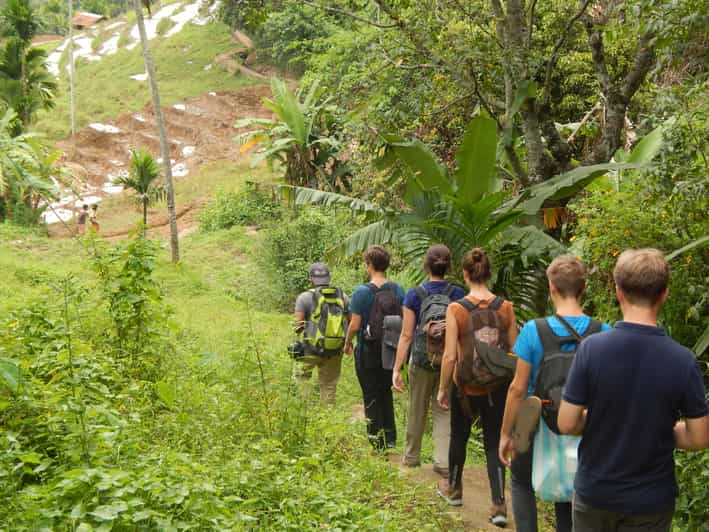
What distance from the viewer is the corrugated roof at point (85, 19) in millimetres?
63250

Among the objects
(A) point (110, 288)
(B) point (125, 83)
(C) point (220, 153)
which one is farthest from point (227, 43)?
(A) point (110, 288)

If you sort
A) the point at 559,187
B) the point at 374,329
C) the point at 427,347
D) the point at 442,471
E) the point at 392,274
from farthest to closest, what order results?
1. the point at 392,274
2. the point at 559,187
3. the point at 374,329
4. the point at 442,471
5. the point at 427,347

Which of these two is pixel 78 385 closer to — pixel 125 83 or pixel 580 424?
pixel 580 424

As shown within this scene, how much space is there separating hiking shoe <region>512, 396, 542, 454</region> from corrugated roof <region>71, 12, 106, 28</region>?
217ft

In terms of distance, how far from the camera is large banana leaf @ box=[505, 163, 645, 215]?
7426 mm

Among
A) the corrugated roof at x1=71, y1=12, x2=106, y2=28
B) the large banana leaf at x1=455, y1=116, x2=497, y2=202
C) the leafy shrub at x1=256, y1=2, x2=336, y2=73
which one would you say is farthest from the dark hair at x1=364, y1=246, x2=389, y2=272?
the corrugated roof at x1=71, y1=12, x2=106, y2=28

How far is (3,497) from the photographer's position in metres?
3.55

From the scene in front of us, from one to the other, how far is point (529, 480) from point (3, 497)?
2.55 meters

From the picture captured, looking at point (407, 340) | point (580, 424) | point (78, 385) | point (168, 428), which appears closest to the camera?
point (580, 424)

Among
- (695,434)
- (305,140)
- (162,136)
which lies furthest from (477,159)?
(162,136)

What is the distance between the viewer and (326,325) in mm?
6809

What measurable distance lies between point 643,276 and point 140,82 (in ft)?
160

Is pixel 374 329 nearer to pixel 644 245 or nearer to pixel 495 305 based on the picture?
pixel 495 305

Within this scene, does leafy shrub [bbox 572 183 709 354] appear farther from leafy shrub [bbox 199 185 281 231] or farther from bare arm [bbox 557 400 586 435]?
leafy shrub [bbox 199 185 281 231]
